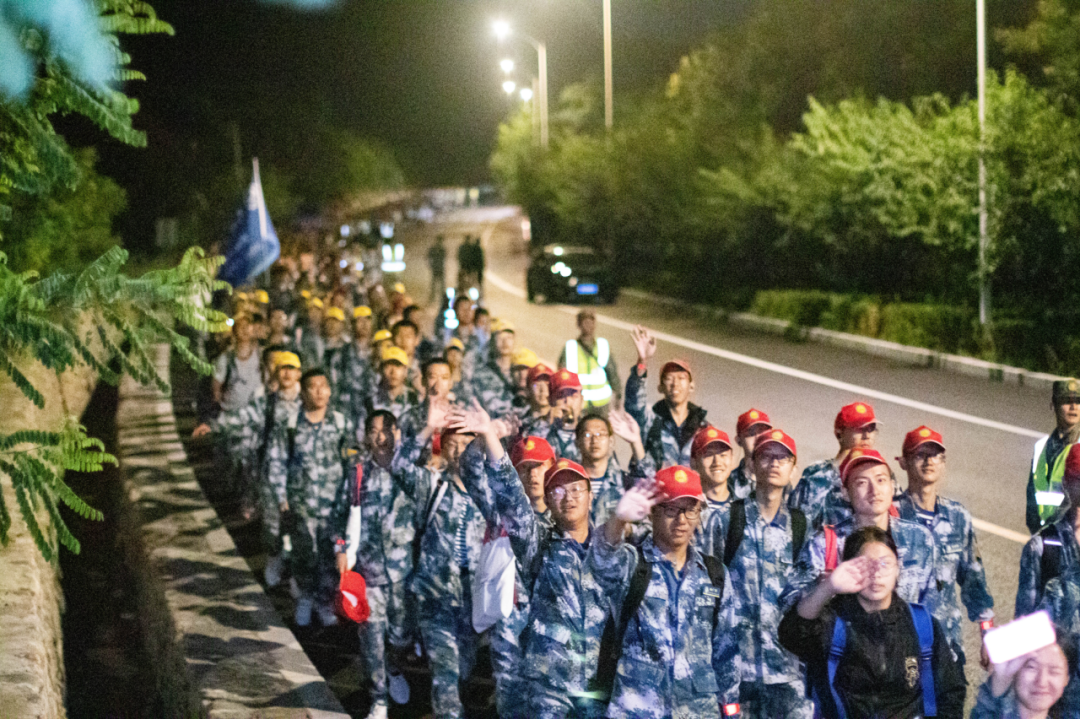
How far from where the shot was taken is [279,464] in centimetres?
938

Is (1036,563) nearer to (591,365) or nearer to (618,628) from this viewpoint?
(618,628)

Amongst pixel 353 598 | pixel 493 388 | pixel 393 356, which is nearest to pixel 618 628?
pixel 353 598

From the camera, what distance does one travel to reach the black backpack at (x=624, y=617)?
16.5 feet

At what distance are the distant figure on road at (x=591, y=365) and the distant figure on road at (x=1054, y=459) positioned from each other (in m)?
3.84

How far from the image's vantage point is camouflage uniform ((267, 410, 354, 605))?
352 inches

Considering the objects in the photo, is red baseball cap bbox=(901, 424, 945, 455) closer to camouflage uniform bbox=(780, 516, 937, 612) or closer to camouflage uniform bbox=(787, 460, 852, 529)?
camouflage uniform bbox=(787, 460, 852, 529)

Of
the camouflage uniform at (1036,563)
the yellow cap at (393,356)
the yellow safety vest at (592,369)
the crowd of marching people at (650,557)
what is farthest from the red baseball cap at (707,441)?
the yellow safety vest at (592,369)

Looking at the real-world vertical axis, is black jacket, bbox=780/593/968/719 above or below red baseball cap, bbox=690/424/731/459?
below

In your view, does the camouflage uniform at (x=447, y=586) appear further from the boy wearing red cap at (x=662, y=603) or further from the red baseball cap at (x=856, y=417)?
the red baseball cap at (x=856, y=417)

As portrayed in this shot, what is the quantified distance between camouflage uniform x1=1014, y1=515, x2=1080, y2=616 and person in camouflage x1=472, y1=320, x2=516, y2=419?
5855 mm

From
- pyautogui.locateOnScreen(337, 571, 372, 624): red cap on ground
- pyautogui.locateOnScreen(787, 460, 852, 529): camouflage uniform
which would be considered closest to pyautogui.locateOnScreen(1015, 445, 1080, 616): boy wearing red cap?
pyautogui.locateOnScreen(787, 460, 852, 529): camouflage uniform

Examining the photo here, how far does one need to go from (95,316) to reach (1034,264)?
19.5m

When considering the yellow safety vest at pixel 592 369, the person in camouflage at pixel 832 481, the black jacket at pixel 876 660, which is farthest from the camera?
the yellow safety vest at pixel 592 369

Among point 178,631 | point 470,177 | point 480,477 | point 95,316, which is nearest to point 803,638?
point 480,477
